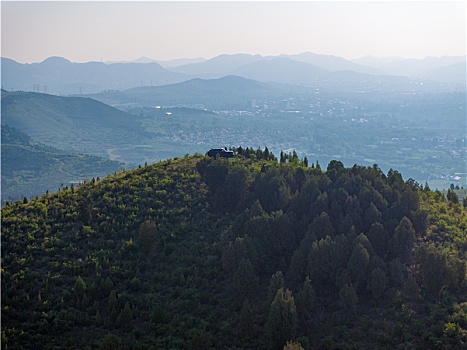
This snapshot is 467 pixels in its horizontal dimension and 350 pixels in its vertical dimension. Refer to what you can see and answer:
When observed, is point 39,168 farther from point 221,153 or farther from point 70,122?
point 221,153

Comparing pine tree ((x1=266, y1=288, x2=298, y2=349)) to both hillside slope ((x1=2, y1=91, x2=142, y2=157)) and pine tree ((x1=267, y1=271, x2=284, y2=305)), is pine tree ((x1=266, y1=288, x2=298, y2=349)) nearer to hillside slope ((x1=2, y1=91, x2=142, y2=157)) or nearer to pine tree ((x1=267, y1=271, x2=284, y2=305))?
pine tree ((x1=267, y1=271, x2=284, y2=305))

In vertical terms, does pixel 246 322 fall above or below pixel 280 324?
below

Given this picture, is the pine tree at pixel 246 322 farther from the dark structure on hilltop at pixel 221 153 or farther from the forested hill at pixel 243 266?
the dark structure on hilltop at pixel 221 153

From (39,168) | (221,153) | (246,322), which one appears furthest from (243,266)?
(39,168)

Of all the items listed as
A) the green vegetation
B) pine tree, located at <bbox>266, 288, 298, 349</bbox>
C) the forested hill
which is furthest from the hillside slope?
pine tree, located at <bbox>266, 288, 298, 349</bbox>

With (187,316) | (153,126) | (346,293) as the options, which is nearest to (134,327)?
(187,316)

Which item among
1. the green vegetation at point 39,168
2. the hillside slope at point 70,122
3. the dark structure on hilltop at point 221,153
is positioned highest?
the dark structure on hilltop at point 221,153

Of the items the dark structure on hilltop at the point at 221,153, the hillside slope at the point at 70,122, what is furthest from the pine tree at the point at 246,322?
the hillside slope at the point at 70,122

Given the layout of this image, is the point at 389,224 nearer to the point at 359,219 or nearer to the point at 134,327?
the point at 359,219
